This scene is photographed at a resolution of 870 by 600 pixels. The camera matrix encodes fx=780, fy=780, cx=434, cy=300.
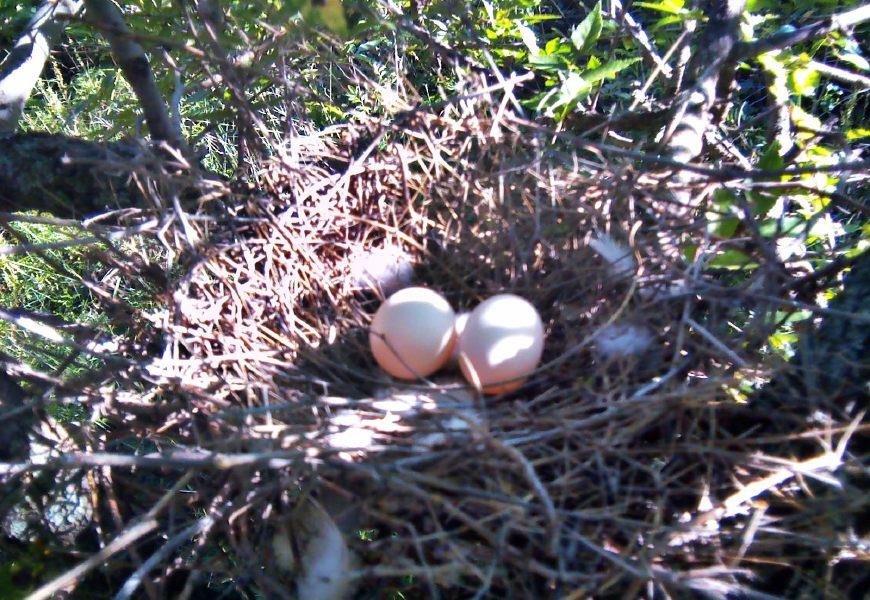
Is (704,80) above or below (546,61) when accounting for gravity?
below

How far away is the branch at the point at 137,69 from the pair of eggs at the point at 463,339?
0.40m

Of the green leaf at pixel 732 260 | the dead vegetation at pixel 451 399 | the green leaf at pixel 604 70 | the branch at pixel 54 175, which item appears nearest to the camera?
the dead vegetation at pixel 451 399

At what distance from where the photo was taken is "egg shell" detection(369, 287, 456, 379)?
1038 millimetres

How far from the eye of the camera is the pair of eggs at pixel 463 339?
990 mm

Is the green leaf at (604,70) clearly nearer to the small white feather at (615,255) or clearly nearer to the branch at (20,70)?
the small white feather at (615,255)

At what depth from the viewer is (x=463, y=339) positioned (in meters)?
1.04

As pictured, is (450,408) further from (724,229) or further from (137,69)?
(137,69)

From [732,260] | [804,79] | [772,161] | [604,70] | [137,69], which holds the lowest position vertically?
[732,260]

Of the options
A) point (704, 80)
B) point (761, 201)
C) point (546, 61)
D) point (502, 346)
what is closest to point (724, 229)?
point (761, 201)

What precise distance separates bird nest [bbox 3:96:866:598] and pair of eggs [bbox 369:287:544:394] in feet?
0.11

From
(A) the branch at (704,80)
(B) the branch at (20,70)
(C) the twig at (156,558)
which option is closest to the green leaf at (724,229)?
(A) the branch at (704,80)

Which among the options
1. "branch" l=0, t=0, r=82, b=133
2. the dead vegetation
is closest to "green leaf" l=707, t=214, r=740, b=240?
the dead vegetation

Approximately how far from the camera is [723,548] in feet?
2.28

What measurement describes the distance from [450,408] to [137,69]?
0.66 metres
